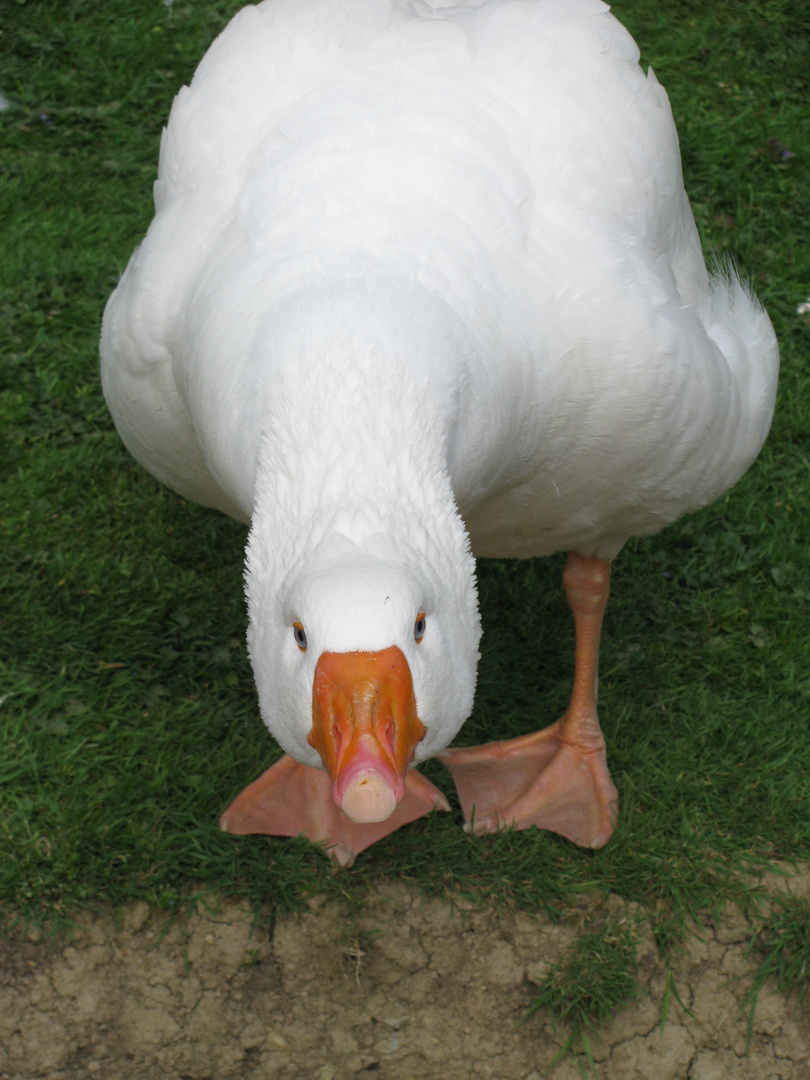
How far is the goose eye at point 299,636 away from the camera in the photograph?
2012 mm

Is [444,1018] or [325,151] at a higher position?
[325,151]

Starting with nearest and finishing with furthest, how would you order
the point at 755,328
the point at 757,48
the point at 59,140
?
the point at 755,328 → the point at 59,140 → the point at 757,48

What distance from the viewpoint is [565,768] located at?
3.87 meters

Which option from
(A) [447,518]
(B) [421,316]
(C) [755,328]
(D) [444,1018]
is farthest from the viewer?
(C) [755,328]

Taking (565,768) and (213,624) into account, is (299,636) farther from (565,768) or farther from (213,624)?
(213,624)

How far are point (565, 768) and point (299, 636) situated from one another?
6.80 feet

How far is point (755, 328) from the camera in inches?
145

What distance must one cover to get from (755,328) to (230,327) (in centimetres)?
196

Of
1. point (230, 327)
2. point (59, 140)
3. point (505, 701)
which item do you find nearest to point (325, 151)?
point (230, 327)

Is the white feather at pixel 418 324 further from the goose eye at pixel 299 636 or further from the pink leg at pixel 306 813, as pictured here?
the pink leg at pixel 306 813

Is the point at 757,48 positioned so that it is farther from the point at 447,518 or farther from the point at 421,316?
the point at 447,518

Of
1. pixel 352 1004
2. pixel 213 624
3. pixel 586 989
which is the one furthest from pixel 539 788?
pixel 213 624

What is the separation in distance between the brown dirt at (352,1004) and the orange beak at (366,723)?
1650 millimetres

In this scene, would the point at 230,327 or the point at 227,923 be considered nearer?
the point at 230,327
